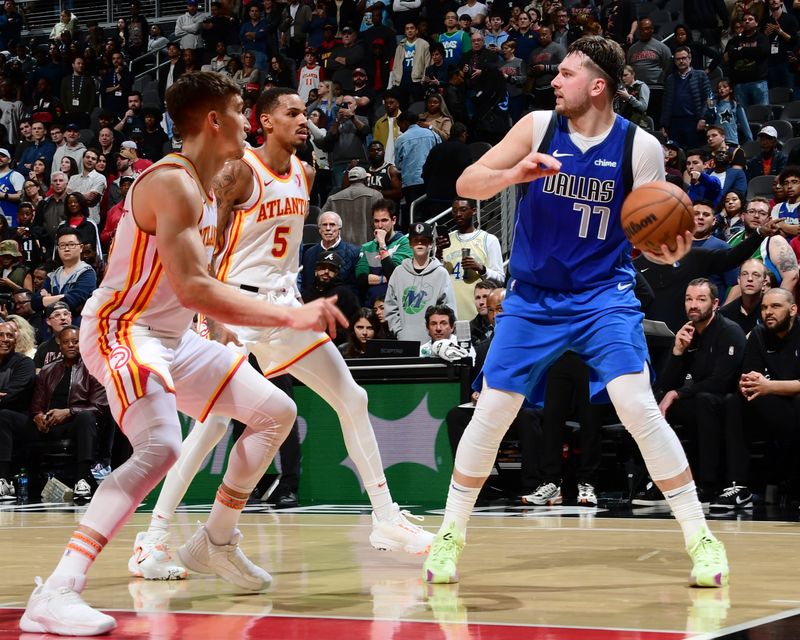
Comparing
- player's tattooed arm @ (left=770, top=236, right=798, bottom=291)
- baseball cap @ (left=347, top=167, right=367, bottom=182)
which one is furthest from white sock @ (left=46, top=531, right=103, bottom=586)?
baseball cap @ (left=347, top=167, right=367, bottom=182)

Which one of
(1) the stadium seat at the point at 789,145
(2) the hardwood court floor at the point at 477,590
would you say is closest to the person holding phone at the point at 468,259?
(1) the stadium seat at the point at 789,145

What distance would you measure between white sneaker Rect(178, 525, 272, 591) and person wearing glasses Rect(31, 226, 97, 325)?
8794 millimetres

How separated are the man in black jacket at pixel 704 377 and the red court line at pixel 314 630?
524 cm

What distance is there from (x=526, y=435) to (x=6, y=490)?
17.4 ft

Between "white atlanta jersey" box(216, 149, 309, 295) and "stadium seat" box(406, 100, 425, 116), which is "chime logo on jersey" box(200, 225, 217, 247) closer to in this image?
"white atlanta jersey" box(216, 149, 309, 295)

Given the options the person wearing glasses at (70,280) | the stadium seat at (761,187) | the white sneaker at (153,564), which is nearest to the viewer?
the white sneaker at (153,564)

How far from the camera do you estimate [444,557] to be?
5.27 meters

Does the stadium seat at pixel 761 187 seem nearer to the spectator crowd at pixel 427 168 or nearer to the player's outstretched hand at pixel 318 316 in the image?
the spectator crowd at pixel 427 168

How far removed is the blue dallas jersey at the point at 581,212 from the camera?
5355 mm

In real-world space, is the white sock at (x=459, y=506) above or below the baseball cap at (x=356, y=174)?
above

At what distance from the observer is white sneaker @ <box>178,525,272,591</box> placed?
5.07 meters

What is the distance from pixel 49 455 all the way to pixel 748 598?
841 centimetres

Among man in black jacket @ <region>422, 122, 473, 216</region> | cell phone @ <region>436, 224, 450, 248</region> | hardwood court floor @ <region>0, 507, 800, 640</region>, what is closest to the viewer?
hardwood court floor @ <region>0, 507, 800, 640</region>

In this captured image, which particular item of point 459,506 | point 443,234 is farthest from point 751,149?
point 459,506
